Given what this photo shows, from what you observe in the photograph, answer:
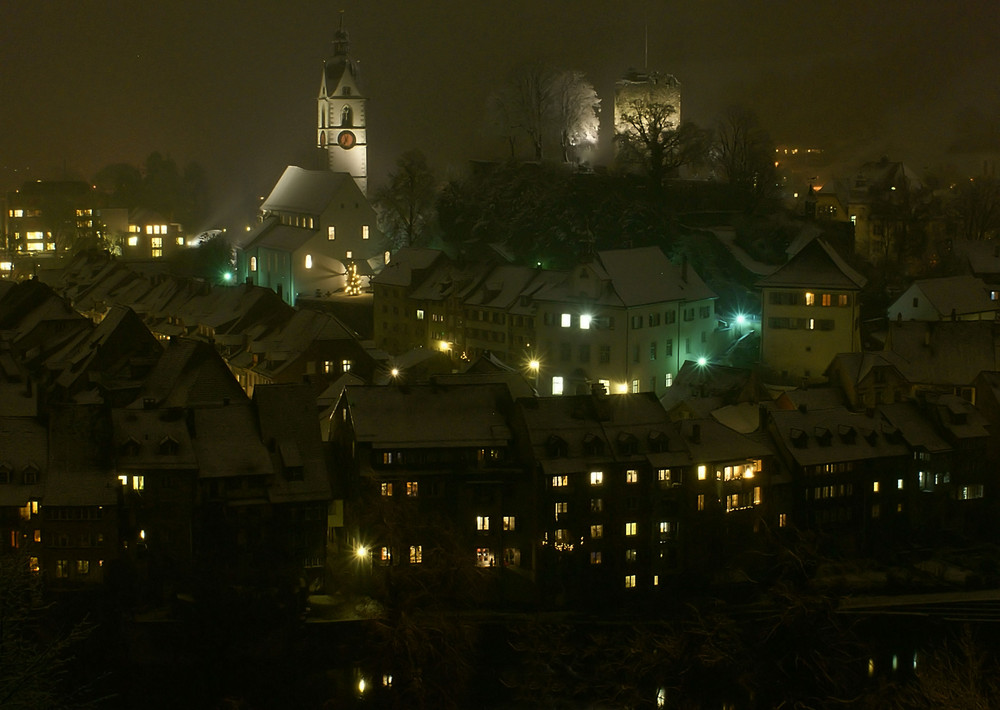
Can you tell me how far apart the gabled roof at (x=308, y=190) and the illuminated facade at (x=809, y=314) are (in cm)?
2624

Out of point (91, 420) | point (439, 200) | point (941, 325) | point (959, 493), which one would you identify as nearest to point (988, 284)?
point (941, 325)

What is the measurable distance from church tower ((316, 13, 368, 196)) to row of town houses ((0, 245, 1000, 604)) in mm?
37089

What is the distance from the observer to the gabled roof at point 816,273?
51594 mm

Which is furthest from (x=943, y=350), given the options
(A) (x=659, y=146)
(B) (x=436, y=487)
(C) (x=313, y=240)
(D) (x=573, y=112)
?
(C) (x=313, y=240)

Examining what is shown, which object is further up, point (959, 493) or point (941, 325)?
point (941, 325)

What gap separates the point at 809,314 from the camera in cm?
5209

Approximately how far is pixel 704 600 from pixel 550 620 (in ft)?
14.1

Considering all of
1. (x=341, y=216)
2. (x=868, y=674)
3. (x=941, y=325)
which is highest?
(x=341, y=216)

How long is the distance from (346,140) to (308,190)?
7.87 m

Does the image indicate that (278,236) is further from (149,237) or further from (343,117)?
(149,237)

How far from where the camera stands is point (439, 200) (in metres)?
67.9

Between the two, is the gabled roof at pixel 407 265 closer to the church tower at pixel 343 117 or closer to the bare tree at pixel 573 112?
the bare tree at pixel 573 112

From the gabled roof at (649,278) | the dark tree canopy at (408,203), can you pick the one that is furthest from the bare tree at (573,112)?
the gabled roof at (649,278)

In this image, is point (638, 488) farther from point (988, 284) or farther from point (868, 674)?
point (988, 284)
